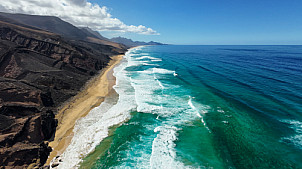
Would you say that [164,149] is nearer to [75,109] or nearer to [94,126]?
[94,126]

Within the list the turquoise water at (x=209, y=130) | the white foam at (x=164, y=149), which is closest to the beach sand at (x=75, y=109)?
the turquoise water at (x=209, y=130)

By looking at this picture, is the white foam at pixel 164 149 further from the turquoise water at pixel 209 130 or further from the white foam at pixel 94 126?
the white foam at pixel 94 126

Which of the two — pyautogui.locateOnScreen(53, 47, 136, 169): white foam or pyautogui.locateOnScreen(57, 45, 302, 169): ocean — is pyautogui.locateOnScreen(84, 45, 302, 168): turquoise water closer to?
pyautogui.locateOnScreen(57, 45, 302, 169): ocean

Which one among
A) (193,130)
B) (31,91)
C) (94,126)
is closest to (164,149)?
(193,130)

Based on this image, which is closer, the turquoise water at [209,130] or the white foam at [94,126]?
the turquoise water at [209,130]

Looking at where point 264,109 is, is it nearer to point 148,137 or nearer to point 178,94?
point 178,94

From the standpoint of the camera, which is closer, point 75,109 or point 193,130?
point 193,130
